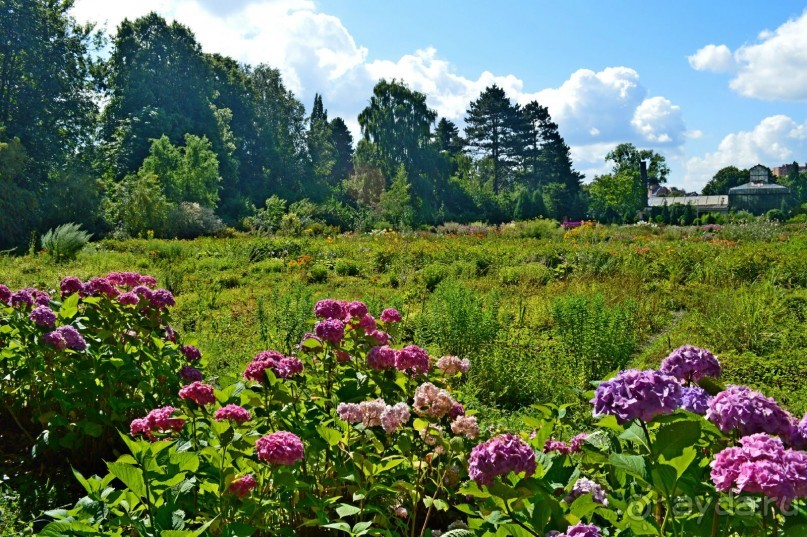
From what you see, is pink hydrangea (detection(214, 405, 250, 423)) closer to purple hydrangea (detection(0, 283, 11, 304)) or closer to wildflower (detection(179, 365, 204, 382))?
wildflower (detection(179, 365, 204, 382))

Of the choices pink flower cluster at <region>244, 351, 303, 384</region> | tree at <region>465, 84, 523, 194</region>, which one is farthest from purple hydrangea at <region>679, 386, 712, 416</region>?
tree at <region>465, 84, 523, 194</region>

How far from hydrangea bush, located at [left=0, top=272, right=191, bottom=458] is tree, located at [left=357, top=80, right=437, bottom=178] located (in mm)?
35691

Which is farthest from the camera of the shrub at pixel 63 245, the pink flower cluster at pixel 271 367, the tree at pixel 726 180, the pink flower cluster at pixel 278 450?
the tree at pixel 726 180

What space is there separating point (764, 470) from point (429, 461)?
1.10m

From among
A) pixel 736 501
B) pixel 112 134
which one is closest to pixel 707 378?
pixel 736 501

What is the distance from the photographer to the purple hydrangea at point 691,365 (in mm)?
1824

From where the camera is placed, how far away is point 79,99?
78.8ft

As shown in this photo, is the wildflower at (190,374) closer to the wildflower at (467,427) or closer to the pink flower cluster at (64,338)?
the pink flower cluster at (64,338)

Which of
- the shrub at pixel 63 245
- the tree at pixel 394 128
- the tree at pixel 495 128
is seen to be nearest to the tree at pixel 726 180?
the tree at pixel 495 128

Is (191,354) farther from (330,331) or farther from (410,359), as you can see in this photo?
(410,359)

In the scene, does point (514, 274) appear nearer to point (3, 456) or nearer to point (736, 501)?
point (3, 456)

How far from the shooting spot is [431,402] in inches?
71.6

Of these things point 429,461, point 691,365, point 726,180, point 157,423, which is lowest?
point 429,461

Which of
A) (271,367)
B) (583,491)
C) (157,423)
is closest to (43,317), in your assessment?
(157,423)
